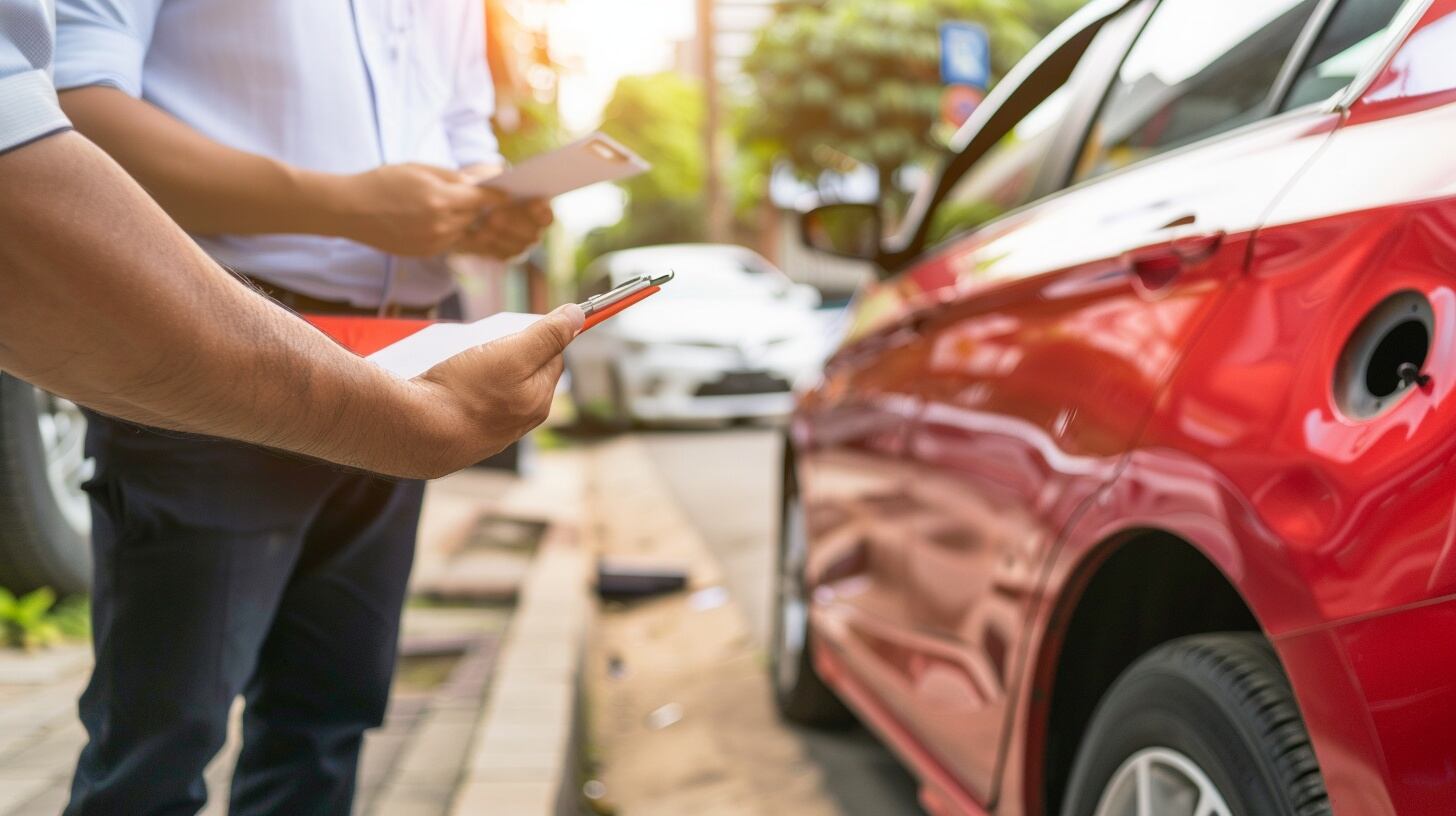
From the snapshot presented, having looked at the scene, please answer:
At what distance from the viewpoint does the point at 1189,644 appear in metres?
1.66

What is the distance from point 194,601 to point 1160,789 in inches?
46.0

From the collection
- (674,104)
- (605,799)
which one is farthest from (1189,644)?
(674,104)

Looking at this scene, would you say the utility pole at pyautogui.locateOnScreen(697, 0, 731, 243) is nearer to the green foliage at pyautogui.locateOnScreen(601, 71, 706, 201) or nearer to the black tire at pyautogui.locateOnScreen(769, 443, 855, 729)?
the black tire at pyautogui.locateOnScreen(769, 443, 855, 729)

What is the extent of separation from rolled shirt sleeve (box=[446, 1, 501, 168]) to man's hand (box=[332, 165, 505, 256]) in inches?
12.3

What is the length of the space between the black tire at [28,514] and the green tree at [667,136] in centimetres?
4254

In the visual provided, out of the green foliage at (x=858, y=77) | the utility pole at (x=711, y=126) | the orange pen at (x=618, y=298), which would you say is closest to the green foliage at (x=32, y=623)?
the orange pen at (x=618, y=298)

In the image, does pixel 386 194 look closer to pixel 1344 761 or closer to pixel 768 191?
pixel 1344 761

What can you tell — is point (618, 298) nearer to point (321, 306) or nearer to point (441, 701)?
point (321, 306)

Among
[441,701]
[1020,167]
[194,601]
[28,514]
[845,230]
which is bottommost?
[441,701]

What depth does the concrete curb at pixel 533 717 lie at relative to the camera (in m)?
2.79

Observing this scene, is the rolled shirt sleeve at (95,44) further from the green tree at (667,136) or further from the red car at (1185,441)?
the green tree at (667,136)

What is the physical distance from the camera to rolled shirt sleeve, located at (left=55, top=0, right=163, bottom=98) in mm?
1471

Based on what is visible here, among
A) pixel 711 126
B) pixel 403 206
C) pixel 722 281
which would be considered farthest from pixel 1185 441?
pixel 711 126

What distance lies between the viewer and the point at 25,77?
3.11 feet
